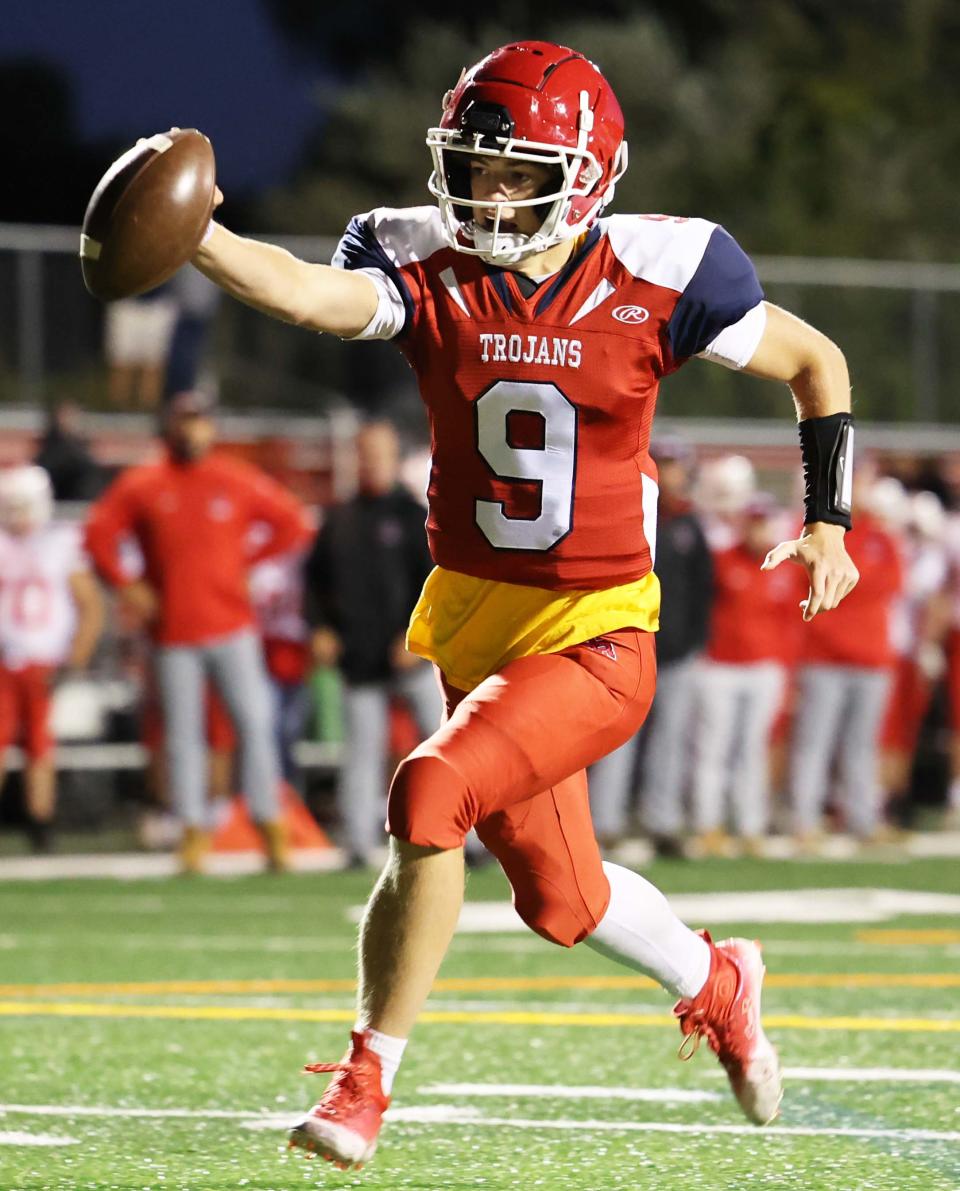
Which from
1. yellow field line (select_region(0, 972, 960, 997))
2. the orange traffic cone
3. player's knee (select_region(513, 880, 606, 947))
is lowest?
the orange traffic cone

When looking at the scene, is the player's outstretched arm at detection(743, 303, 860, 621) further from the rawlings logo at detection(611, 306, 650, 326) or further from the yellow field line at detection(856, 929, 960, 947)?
the yellow field line at detection(856, 929, 960, 947)

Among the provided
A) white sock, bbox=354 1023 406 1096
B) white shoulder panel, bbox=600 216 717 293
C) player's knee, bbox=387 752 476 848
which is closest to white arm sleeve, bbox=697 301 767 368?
white shoulder panel, bbox=600 216 717 293

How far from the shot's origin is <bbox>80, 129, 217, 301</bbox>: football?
3648mm

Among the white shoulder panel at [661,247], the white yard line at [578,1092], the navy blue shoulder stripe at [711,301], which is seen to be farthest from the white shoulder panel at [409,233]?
Answer: the white yard line at [578,1092]

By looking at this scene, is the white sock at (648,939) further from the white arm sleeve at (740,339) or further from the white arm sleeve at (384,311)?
the white arm sleeve at (384,311)

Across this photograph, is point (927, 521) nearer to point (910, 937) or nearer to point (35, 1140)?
point (910, 937)

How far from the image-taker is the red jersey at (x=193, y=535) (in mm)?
9727

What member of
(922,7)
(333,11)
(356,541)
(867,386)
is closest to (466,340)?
(356,541)

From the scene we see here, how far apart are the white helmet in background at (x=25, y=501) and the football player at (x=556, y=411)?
22.2 feet

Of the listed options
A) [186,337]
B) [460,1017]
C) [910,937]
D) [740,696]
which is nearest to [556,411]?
[460,1017]

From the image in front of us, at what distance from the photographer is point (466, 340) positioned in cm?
403

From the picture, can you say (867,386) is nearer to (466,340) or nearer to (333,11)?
(466,340)

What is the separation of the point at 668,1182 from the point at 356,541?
6.49 meters

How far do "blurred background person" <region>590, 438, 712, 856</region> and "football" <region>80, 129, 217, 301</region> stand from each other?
669 centimetres
